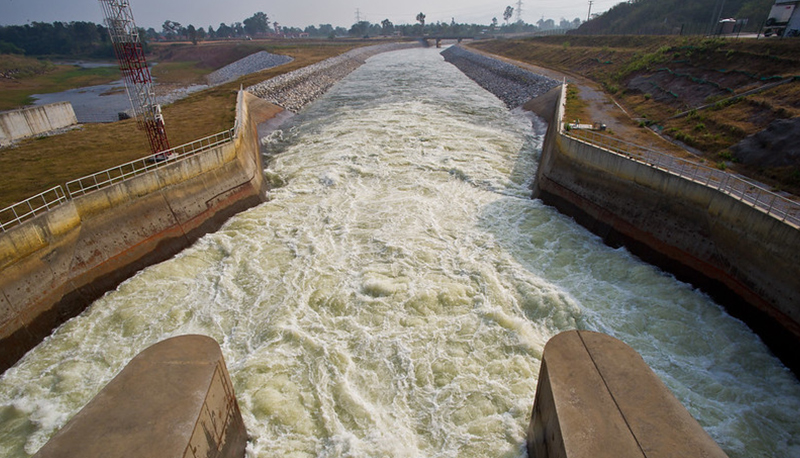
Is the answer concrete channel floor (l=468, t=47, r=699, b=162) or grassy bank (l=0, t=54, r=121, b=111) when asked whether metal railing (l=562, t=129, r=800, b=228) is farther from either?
grassy bank (l=0, t=54, r=121, b=111)

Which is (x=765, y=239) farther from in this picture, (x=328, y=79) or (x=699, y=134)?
(x=328, y=79)

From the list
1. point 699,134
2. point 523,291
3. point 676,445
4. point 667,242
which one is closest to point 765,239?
point 667,242

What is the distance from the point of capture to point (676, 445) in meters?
7.09

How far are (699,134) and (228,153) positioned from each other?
2678 centimetres

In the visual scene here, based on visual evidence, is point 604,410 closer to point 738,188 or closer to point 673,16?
point 738,188

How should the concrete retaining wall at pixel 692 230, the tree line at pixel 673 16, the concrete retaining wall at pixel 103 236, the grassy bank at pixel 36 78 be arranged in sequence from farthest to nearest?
the tree line at pixel 673 16 < the grassy bank at pixel 36 78 < the concrete retaining wall at pixel 103 236 < the concrete retaining wall at pixel 692 230

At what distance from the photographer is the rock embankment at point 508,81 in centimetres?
4428

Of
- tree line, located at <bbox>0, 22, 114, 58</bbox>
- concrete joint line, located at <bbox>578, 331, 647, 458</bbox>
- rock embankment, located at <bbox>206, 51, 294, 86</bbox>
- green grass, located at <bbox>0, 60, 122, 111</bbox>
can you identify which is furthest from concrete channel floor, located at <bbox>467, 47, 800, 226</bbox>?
tree line, located at <bbox>0, 22, 114, 58</bbox>

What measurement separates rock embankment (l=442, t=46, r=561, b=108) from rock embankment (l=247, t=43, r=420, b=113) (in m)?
22.9

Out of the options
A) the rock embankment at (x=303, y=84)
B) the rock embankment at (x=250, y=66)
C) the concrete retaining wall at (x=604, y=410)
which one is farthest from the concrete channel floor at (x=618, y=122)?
the rock embankment at (x=250, y=66)

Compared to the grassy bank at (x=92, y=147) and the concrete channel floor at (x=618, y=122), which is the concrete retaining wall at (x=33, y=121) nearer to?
the grassy bank at (x=92, y=147)

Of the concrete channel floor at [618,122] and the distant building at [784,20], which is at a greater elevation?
the distant building at [784,20]

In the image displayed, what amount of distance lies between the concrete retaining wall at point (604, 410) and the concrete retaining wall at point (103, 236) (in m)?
15.6

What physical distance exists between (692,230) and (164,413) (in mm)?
18049
